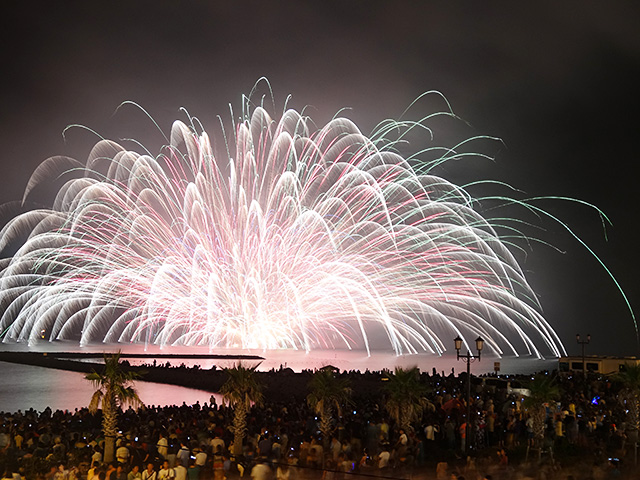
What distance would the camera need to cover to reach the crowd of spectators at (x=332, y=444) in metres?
14.6

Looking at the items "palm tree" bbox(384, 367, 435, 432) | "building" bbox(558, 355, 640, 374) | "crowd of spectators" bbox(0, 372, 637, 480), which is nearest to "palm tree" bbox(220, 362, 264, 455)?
"crowd of spectators" bbox(0, 372, 637, 480)

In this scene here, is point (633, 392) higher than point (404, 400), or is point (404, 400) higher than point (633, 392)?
point (633, 392)

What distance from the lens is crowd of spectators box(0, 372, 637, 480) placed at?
14.6 metres

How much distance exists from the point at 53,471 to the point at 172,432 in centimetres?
548

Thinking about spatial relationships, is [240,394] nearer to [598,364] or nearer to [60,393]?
[60,393]

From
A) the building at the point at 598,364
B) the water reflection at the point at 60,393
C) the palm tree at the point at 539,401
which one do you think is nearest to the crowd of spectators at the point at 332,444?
the palm tree at the point at 539,401

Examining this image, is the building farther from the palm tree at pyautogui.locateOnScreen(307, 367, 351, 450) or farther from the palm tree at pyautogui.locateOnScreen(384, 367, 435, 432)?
the palm tree at pyautogui.locateOnScreen(307, 367, 351, 450)

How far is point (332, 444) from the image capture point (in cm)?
1723

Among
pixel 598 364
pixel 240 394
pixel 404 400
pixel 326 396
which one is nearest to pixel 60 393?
pixel 240 394

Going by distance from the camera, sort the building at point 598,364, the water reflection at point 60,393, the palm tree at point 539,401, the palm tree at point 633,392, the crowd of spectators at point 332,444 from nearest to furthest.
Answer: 1. the crowd of spectators at point 332,444
2. the palm tree at point 539,401
3. the palm tree at point 633,392
4. the water reflection at point 60,393
5. the building at point 598,364

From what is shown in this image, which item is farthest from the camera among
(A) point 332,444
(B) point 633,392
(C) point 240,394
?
(B) point 633,392

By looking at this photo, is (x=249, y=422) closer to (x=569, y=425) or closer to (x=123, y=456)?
(x=123, y=456)

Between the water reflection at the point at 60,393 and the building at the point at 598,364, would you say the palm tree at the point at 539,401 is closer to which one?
the water reflection at the point at 60,393

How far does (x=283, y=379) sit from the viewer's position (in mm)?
41031
